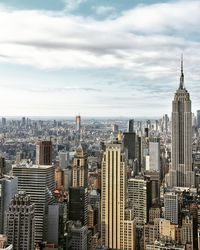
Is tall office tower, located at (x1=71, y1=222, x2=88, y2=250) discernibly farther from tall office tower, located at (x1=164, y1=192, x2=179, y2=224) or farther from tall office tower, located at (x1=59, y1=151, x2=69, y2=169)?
tall office tower, located at (x1=59, y1=151, x2=69, y2=169)

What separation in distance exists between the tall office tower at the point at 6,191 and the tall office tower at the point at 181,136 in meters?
7.81

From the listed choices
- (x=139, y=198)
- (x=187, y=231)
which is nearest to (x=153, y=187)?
(x=139, y=198)

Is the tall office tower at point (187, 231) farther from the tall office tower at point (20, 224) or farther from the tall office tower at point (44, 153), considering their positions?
the tall office tower at point (44, 153)

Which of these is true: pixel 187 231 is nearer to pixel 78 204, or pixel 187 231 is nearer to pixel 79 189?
pixel 78 204

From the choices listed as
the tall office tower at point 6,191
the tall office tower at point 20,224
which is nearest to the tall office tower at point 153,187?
the tall office tower at point 6,191

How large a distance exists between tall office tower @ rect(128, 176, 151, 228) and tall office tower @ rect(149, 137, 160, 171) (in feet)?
8.43

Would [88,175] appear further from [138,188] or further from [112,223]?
[112,223]

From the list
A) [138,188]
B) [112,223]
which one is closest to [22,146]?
[112,223]

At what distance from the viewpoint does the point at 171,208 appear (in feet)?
31.2

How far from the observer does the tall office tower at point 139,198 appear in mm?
9344

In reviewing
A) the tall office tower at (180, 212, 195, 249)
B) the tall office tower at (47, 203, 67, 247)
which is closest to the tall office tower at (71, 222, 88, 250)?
the tall office tower at (47, 203, 67, 247)

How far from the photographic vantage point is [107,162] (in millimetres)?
9055

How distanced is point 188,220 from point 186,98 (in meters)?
8.25

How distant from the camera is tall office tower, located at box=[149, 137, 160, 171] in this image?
13.3m
